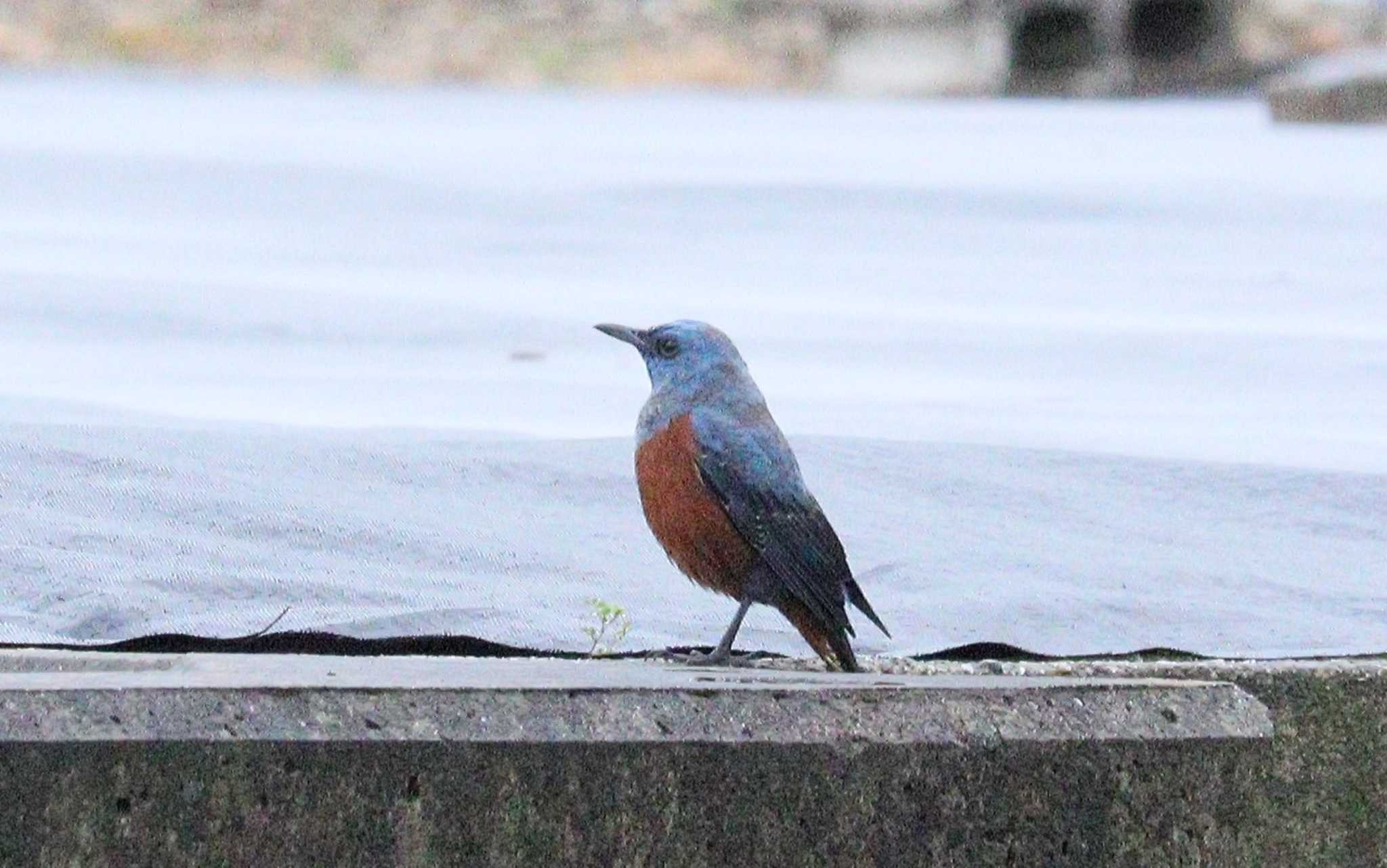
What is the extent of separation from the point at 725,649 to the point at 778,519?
18cm

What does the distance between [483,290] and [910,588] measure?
1304 mm

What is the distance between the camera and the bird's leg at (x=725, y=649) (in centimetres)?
248

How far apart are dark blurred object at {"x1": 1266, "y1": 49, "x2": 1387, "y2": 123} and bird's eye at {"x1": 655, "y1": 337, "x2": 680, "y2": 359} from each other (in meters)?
4.50

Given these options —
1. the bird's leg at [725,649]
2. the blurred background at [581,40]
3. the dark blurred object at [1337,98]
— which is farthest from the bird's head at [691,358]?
the blurred background at [581,40]

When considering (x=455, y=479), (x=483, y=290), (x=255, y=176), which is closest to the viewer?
(x=455, y=479)

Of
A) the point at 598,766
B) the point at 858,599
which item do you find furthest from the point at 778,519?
the point at 598,766

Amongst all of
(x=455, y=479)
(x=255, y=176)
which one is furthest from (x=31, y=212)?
(x=455, y=479)

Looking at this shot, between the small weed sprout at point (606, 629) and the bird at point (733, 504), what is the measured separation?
0.44 feet

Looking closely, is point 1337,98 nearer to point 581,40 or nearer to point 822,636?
point 822,636

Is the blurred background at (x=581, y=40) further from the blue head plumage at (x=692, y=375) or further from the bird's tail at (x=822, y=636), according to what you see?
the bird's tail at (x=822, y=636)

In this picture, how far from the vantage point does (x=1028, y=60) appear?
66.9 feet

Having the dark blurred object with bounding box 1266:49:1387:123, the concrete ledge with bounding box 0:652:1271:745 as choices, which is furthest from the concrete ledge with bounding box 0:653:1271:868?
the dark blurred object with bounding box 1266:49:1387:123

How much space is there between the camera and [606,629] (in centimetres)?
261

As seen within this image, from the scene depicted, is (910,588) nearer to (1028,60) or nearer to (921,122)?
(921,122)
